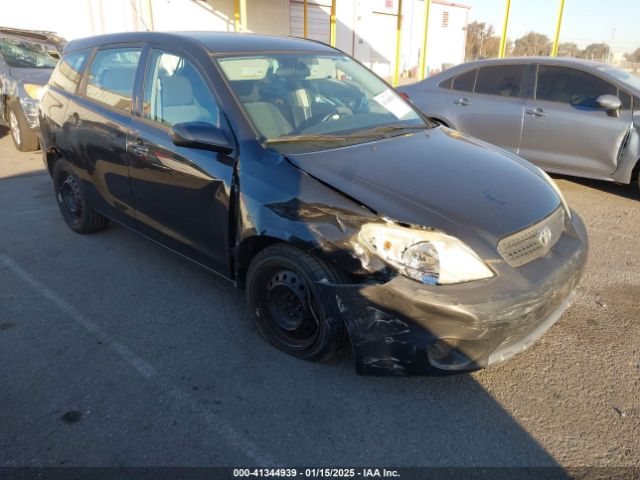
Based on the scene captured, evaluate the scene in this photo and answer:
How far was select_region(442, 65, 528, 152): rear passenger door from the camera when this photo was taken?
6.18m

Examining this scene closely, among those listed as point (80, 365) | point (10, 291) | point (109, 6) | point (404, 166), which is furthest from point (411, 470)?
point (109, 6)

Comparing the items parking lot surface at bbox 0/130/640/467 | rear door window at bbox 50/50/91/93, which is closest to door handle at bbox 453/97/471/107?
parking lot surface at bbox 0/130/640/467

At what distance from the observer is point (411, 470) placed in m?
2.16

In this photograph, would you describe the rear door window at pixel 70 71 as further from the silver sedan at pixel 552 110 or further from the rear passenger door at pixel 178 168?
the silver sedan at pixel 552 110

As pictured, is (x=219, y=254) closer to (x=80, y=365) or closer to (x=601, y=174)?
(x=80, y=365)

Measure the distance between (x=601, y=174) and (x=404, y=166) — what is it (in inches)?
156

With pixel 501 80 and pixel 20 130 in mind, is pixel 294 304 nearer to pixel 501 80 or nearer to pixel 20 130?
pixel 501 80

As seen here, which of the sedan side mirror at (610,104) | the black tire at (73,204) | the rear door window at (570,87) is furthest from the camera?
the rear door window at (570,87)

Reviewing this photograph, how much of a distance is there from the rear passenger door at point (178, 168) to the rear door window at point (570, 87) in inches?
177

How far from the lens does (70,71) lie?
4.55 meters

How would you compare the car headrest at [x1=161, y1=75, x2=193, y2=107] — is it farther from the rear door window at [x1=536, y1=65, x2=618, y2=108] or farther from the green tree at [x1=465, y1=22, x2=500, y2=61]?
the green tree at [x1=465, y1=22, x2=500, y2=61]

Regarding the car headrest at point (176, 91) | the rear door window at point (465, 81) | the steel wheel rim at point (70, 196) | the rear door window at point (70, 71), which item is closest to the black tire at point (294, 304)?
the car headrest at point (176, 91)

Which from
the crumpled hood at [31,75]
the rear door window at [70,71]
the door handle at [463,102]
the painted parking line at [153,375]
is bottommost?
the painted parking line at [153,375]

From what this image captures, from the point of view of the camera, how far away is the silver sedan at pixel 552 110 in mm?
5492
